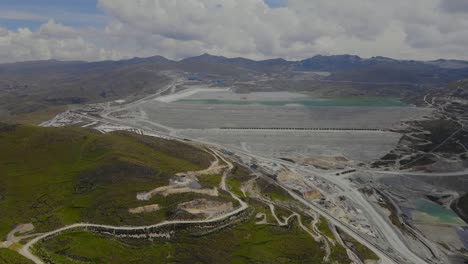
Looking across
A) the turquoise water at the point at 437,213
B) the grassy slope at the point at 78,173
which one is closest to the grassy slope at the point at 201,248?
the grassy slope at the point at 78,173

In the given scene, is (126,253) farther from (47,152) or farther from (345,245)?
(47,152)

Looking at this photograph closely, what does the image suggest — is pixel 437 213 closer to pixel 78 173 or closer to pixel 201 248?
pixel 201 248

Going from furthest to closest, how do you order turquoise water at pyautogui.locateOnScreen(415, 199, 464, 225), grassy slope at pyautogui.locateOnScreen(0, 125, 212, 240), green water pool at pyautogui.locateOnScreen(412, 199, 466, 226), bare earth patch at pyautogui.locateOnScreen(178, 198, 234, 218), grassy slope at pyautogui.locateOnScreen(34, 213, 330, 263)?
turquoise water at pyautogui.locateOnScreen(415, 199, 464, 225) < green water pool at pyautogui.locateOnScreen(412, 199, 466, 226) < bare earth patch at pyautogui.locateOnScreen(178, 198, 234, 218) < grassy slope at pyautogui.locateOnScreen(0, 125, 212, 240) < grassy slope at pyautogui.locateOnScreen(34, 213, 330, 263)

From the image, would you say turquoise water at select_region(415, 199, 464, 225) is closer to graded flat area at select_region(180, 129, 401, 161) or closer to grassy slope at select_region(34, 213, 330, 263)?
graded flat area at select_region(180, 129, 401, 161)

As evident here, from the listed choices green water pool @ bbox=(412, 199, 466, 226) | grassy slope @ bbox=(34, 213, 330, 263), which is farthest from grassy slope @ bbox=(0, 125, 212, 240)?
green water pool @ bbox=(412, 199, 466, 226)

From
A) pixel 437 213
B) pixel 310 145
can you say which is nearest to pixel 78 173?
pixel 437 213
